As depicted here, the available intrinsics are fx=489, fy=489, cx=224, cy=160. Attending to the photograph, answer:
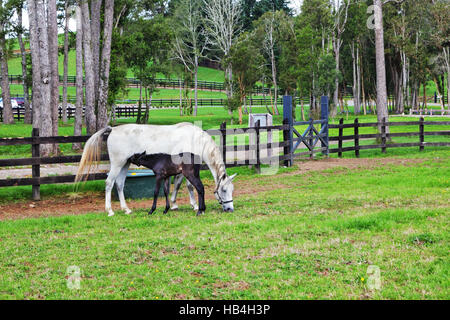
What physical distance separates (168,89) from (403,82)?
40.7 m

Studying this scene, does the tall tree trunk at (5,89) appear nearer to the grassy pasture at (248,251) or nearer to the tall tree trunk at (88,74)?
the tall tree trunk at (88,74)

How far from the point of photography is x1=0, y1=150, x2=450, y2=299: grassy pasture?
541 cm

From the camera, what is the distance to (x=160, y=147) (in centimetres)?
993

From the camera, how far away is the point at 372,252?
6.56m

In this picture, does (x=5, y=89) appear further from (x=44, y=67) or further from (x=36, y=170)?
(x=36, y=170)

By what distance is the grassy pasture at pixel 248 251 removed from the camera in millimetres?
5406

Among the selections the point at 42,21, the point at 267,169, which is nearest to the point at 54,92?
the point at 42,21

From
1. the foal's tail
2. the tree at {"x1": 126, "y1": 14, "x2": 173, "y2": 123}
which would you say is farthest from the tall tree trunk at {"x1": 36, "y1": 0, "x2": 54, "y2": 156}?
the tree at {"x1": 126, "y1": 14, "x2": 173, "y2": 123}

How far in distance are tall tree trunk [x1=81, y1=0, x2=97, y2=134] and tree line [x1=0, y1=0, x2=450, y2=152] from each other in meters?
0.05

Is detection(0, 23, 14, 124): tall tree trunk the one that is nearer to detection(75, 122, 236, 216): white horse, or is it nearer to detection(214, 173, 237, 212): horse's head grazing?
detection(75, 122, 236, 216): white horse

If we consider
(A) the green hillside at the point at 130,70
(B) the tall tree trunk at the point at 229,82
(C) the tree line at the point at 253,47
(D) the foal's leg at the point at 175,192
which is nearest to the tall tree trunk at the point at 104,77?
(C) the tree line at the point at 253,47

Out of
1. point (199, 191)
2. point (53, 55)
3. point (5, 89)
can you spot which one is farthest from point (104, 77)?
point (5, 89)

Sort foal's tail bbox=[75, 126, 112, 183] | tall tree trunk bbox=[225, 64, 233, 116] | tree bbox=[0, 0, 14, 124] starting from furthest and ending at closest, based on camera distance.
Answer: tall tree trunk bbox=[225, 64, 233, 116] < tree bbox=[0, 0, 14, 124] < foal's tail bbox=[75, 126, 112, 183]
